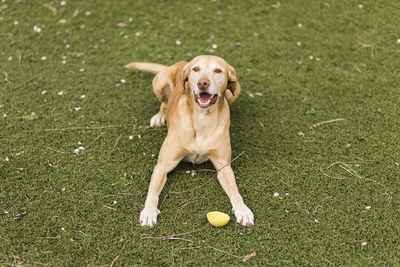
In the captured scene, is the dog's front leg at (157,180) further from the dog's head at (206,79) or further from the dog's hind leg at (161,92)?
the dog's hind leg at (161,92)

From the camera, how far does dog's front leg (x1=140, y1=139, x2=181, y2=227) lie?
4.09 meters

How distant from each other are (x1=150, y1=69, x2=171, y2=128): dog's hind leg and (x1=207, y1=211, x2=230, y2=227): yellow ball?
1.74 meters

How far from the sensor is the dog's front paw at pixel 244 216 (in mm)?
4082

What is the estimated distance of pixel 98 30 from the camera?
7.19m

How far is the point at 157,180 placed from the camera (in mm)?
4348

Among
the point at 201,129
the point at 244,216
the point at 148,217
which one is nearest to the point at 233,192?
the point at 244,216

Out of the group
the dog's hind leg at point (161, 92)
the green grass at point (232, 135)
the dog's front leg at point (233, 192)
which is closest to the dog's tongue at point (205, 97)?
the dog's front leg at point (233, 192)

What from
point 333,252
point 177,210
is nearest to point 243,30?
point 177,210

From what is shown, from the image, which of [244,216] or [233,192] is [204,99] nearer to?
[233,192]

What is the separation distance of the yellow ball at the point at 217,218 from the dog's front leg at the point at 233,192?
0.53 ft

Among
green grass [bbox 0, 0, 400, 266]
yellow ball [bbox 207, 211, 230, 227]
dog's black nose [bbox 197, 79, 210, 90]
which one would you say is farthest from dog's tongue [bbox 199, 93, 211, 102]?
yellow ball [bbox 207, 211, 230, 227]

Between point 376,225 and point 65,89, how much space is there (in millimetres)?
4455

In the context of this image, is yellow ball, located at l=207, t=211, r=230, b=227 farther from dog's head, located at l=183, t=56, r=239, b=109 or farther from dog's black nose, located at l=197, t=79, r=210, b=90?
dog's black nose, located at l=197, t=79, r=210, b=90

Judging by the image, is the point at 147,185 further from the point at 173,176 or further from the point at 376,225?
the point at 376,225
